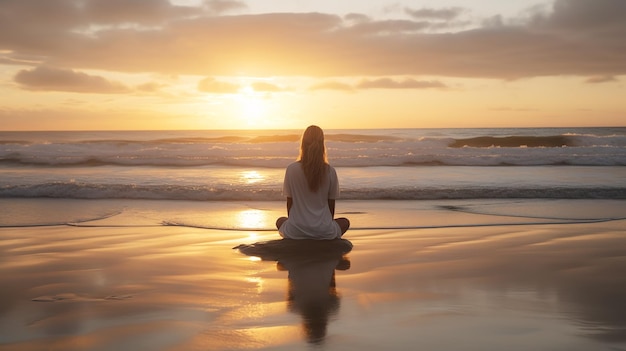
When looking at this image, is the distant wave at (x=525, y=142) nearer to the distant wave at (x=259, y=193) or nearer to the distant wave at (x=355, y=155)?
the distant wave at (x=355, y=155)

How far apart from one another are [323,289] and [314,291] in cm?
9

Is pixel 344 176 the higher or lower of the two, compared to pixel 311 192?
lower

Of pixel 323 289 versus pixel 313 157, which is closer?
pixel 323 289

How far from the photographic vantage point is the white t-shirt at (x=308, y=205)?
6477 mm

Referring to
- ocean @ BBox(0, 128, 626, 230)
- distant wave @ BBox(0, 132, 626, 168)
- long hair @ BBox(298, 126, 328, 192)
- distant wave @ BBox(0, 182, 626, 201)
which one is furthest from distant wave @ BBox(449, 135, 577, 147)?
long hair @ BBox(298, 126, 328, 192)

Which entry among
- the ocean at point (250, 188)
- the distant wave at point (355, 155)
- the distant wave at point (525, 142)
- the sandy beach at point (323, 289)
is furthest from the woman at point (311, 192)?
the distant wave at point (525, 142)

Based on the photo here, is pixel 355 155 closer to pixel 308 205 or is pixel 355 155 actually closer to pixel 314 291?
pixel 308 205

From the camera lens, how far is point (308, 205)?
6535 millimetres

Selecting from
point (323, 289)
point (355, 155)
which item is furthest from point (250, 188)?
point (355, 155)

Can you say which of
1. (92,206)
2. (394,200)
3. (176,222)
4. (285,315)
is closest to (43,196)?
(92,206)

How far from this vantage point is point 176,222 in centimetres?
871

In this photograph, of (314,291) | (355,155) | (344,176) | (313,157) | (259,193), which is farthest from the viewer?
(355,155)

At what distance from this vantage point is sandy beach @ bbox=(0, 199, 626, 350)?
3.52m

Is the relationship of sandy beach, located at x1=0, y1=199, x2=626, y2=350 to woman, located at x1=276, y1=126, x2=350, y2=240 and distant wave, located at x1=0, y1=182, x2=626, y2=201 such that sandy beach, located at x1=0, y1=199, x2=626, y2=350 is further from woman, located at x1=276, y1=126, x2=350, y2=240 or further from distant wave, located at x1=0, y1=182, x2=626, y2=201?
distant wave, located at x1=0, y1=182, x2=626, y2=201
